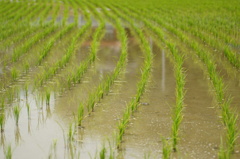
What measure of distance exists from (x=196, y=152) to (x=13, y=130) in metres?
1.54

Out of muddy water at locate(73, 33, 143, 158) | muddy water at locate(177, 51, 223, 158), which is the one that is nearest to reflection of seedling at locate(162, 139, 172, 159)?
muddy water at locate(177, 51, 223, 158)

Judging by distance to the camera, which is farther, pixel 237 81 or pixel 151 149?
pixel 237 81

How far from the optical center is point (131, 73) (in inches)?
233

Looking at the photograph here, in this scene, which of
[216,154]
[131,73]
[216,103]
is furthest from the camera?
[131,73]

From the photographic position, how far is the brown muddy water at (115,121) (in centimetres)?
333

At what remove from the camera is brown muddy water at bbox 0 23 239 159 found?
3.33 metres

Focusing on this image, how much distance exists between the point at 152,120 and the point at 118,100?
72cm

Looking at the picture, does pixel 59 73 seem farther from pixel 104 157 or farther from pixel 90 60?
pixel 104 157

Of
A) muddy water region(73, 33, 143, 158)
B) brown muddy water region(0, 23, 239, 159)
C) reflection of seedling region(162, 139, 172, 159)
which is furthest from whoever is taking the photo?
muddy water region(73, 33, 143, 158)

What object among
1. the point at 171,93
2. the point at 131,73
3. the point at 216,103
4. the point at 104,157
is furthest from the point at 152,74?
the point at 104,157

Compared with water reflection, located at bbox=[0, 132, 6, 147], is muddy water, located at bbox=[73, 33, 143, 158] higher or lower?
higher

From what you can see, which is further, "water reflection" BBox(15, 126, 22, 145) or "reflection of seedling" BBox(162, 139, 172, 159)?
"water reflection" BBox(15, 126, 22, 145)

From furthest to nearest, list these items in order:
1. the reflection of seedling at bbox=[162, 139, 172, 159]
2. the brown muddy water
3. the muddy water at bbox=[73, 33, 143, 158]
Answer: the muddy water at bbox=[73, 33, 143, 158]
the brown muddy water
the reflection of seedling at bbox=[162, 139, 172, 159]

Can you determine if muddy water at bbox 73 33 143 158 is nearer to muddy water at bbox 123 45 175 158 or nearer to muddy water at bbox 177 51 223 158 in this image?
muddy water at bbox 123 45 175 158
